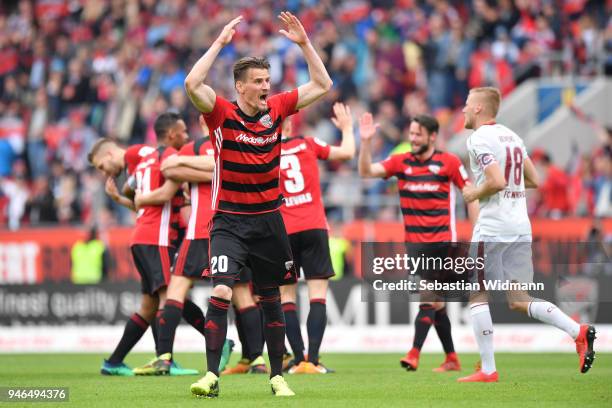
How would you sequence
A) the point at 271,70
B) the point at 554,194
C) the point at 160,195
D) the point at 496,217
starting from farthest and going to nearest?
the point at 271,70 → the point at 554,194 → the point at 160,195 → the point at 496,217

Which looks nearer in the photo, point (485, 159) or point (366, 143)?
point (485, 159)

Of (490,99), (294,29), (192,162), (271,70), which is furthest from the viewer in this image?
(271,70)

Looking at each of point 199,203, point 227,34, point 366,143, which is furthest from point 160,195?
point 227,34

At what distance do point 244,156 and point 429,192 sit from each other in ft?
12.4

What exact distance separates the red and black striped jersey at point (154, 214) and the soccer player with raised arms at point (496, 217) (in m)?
3.30

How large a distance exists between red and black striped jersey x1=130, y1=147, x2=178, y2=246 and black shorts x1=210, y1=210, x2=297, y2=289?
10.2 feet

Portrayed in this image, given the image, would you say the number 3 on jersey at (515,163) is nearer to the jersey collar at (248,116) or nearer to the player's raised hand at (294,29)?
the player's raised hand at (294,29)

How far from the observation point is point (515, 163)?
965cm

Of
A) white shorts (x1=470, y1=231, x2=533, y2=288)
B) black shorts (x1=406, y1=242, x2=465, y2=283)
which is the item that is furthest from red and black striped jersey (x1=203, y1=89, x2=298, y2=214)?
black shorts (x1=406, y1=242, x2=465, y2=283)

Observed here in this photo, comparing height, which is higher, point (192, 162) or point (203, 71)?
point (203, 71)

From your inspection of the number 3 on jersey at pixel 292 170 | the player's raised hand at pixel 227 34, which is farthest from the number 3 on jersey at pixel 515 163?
the player's raised hand at pixel 227 34

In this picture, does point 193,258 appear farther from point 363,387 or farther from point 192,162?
point 363,387

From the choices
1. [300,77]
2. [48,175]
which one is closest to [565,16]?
[300,77]

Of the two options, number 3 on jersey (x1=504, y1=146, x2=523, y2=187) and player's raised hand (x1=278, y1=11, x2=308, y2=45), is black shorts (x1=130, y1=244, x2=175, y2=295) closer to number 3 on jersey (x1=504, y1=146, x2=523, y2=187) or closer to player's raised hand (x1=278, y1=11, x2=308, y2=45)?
number 3 on jersey (x1=504, y1=146, x2=523, y2=187)
